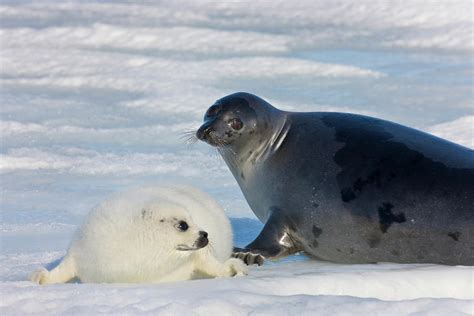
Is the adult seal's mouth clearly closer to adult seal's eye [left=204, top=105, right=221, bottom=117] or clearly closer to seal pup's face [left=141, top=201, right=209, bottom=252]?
adult seal's eye [left=204, top=105, right=221, bottom=117]

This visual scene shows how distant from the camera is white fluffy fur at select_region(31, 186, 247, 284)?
136 inches

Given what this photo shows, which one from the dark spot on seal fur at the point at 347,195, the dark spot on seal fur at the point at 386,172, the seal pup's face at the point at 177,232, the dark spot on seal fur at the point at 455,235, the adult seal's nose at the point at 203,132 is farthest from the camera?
the adult seal's nose at the point at 203,132

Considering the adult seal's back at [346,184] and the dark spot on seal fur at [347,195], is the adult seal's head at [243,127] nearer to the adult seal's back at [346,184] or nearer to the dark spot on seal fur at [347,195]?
the adult seal's back at [346,184]

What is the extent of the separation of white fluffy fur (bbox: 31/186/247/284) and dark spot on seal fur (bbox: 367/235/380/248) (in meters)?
0.77

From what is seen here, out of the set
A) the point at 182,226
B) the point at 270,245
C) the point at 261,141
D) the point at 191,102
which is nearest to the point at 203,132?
the point at 261,141

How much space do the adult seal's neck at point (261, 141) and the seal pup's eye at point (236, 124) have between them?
0.07m

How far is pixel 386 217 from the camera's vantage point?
416 cm

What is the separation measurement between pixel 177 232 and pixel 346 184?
1110mm

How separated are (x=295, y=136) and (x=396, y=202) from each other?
76cm

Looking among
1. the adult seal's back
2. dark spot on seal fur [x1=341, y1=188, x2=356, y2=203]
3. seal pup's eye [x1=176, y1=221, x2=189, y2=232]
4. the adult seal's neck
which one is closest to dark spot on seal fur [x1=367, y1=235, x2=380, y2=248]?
the adult seal's back

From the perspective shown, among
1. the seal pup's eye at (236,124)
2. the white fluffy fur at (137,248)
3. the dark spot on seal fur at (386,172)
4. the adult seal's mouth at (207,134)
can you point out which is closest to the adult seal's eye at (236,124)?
the seal pup's eye at (236,124)

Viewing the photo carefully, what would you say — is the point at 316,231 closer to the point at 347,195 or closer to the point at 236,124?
the point at 347,195

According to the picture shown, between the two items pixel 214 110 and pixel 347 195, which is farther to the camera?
pixel 214 110

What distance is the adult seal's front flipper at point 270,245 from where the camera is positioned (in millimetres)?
4121
